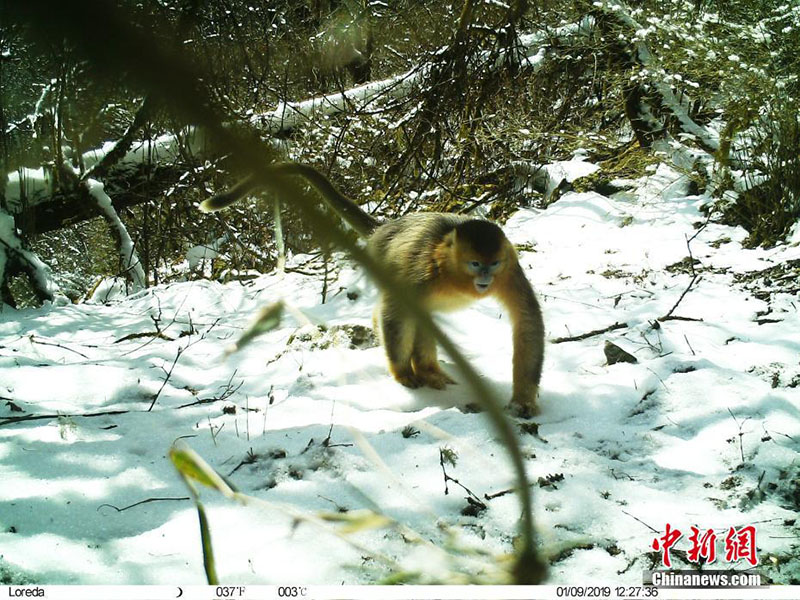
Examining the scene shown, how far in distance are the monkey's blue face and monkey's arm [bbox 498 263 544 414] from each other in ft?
0.66

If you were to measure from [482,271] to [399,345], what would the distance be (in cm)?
63

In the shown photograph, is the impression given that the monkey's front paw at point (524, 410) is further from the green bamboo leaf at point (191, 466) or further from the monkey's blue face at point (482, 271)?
the green bamboo leaf at point (191, 466)

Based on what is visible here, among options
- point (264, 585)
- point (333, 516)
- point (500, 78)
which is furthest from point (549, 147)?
point (333, 516)

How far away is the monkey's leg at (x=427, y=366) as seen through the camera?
3325 millimetres

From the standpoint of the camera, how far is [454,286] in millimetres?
3209

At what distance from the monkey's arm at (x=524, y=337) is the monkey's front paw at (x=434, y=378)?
0.48 meters

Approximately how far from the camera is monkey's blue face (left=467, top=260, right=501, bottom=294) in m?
3.01

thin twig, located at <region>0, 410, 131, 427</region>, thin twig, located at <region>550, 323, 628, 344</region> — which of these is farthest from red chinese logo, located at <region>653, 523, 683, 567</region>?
thin twig, located at <region>0, 410, 131, 427</region>

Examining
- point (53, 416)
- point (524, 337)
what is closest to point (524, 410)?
point (524, 337)

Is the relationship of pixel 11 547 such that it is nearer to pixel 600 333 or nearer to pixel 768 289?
pixel 600 333

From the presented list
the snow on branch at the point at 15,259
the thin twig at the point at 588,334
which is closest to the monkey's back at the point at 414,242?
the thin twig at the point at 588,334

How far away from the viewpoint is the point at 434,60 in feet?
13.3

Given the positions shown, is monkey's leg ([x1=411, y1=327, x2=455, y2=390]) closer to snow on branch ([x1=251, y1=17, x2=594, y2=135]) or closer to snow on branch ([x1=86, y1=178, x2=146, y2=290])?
snow on branch ([x1=251, y1=17, x2=594, y2=135])

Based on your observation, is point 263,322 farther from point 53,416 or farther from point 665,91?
point 665,91
